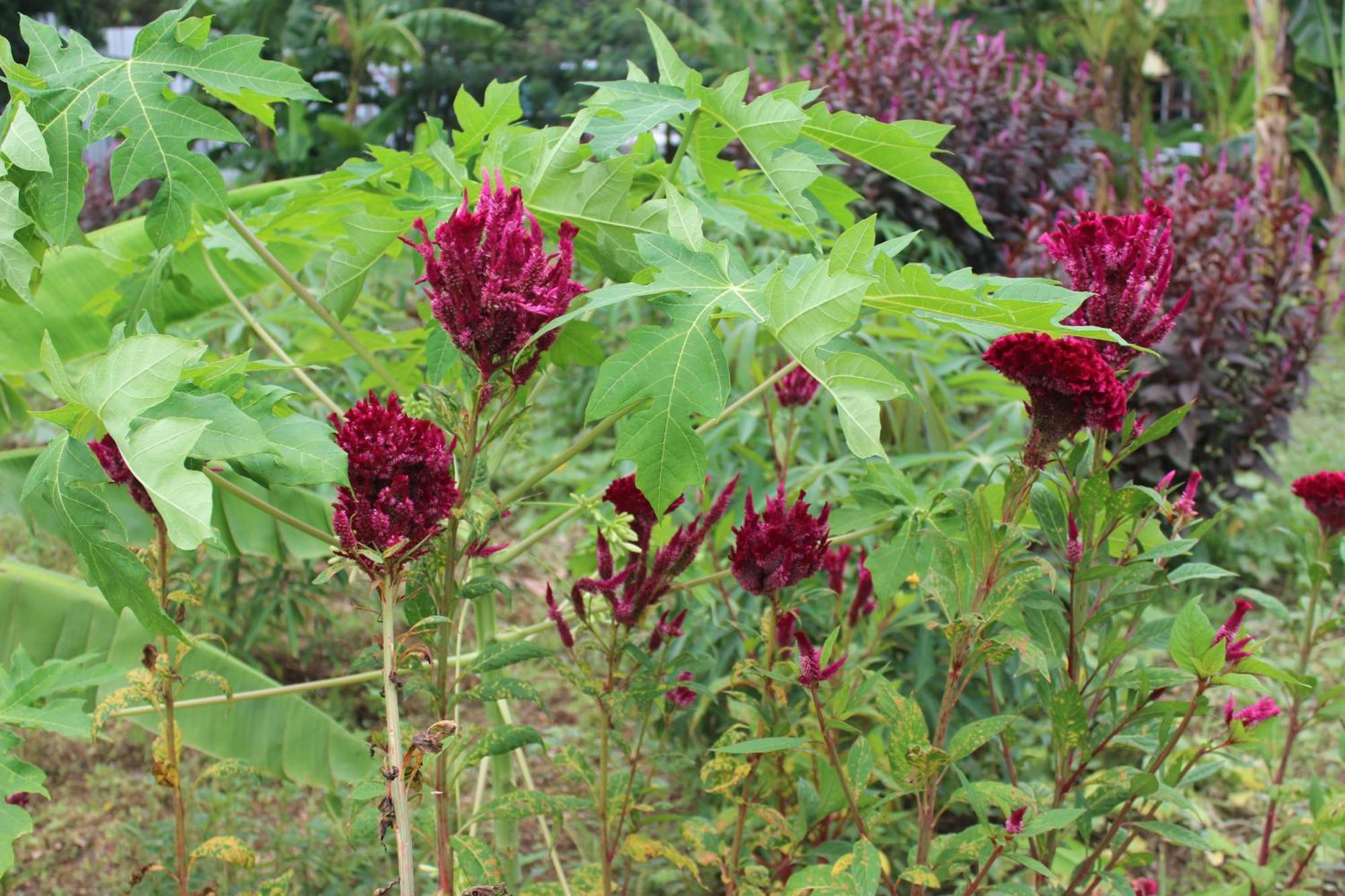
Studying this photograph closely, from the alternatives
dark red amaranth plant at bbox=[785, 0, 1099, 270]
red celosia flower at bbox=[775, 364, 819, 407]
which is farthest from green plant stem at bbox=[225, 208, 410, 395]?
dark red amaranth plant at bbox=[785, 0, 1099, 270]

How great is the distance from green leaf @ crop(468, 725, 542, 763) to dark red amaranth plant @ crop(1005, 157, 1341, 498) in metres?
2.83

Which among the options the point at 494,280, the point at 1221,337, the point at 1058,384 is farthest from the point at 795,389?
the point at 1221,337

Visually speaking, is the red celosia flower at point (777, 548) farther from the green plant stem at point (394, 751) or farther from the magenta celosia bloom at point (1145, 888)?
the magenta celosia bloom at point (1145, 888)

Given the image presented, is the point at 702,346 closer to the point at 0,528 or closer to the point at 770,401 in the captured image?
the point at 770,401

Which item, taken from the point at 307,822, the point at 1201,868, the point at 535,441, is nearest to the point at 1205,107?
the point at 535,441

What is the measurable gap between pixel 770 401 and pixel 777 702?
94 cm

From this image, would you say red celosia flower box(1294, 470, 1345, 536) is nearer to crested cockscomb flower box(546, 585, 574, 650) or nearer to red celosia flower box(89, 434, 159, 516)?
crested cockscomb flower box(546, 585, 574, 650)

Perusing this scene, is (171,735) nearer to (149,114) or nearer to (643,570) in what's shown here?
(643,570)

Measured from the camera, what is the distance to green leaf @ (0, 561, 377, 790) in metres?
2.11

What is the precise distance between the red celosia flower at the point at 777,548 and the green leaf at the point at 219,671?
1.09 metres

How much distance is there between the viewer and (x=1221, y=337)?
376cm

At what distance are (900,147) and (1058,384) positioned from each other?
1.06ft

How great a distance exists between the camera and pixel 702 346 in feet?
3.44

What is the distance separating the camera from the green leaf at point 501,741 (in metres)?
1.31
